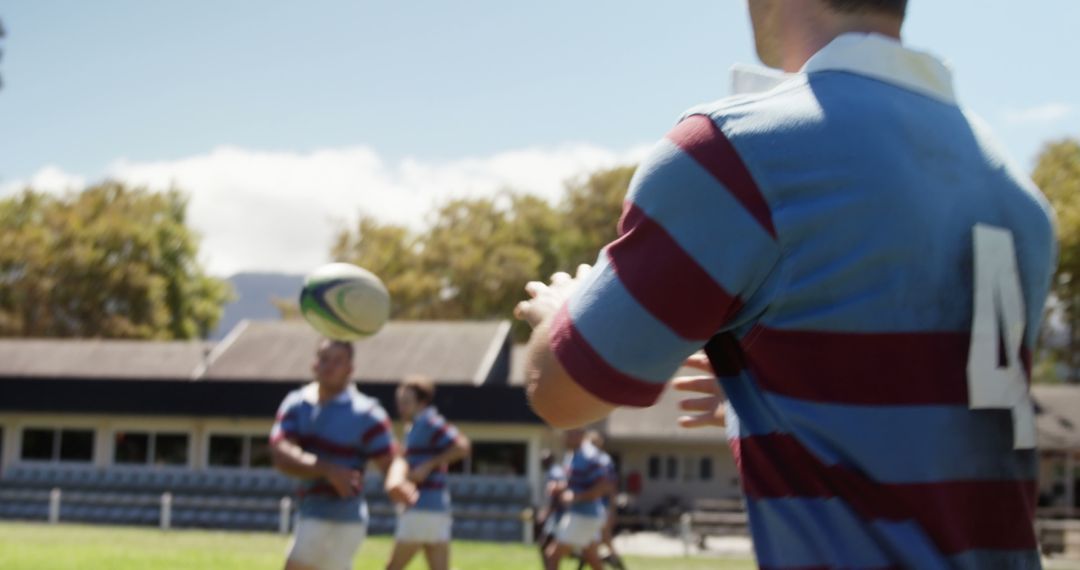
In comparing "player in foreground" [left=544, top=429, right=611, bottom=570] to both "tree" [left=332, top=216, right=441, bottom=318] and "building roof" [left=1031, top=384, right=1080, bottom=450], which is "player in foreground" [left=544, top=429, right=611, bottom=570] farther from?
"tree" [left=332, top=216, right=441, bottom=318]

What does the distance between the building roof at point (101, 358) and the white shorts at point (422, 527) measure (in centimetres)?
3316

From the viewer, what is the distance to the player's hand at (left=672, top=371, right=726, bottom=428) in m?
2.34

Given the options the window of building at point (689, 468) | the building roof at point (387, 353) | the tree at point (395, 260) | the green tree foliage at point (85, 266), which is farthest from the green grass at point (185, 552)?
the green tree foliage at point (85, 266)

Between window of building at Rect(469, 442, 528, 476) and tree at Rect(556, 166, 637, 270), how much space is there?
1035 inches

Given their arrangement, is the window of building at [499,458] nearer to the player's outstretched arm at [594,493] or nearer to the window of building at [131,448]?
the window of building at [131,448]

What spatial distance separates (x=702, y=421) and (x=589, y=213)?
61.1 meters

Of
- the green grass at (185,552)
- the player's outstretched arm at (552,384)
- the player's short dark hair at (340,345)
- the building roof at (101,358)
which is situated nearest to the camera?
the player's outstretched arm at (552,384)

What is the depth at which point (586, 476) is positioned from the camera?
704 inches

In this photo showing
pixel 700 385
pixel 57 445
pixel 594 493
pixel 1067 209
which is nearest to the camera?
pixel 700 385

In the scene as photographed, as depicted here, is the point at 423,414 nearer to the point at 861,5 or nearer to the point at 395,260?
the point at 861,5

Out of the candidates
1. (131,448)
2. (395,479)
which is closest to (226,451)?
(131,448)

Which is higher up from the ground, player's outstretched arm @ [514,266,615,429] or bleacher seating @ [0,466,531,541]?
player's outstretched arm @ [514,266,615,429]

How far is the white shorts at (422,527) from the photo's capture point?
1386 centimetres

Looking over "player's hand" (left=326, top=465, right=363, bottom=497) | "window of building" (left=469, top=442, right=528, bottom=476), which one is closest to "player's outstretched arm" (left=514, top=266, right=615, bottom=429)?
"player's hand" (left=326, top=465, right=363, bottom=497)
